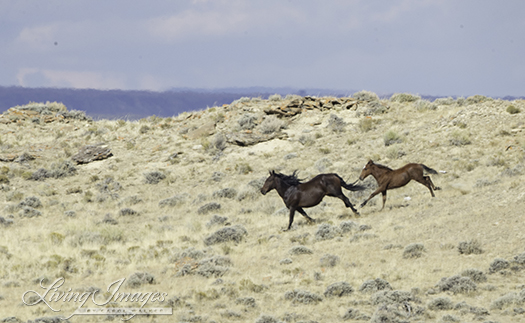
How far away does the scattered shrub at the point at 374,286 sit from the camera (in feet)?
33.9

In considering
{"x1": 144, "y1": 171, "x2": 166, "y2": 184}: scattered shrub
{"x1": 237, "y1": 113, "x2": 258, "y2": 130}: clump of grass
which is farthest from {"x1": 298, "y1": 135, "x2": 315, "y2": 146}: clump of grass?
{"x1": 144, "y1": 171, "x2": 166, "y2": 184}: scattered shrub

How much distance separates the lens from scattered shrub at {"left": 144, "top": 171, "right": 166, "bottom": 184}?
92.8 ft

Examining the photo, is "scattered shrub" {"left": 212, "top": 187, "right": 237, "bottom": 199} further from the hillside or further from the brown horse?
the brown horse

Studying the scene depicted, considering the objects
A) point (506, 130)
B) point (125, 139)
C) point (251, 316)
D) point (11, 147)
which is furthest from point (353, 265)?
point (11, 147)

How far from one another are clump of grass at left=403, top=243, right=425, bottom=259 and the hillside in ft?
0.11

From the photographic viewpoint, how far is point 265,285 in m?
11.1

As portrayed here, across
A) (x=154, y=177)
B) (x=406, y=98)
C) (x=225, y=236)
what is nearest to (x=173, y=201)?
(x=154, y=177)

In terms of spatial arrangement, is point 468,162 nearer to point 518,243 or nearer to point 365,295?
point 518,243

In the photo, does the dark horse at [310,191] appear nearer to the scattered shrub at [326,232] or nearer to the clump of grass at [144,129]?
the scattered shrub at [326,232]

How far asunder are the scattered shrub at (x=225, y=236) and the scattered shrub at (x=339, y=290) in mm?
5999

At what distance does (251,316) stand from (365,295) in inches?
96.3

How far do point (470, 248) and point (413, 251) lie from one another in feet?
4.41

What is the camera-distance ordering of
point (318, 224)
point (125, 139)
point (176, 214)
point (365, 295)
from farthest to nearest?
1. point (125, 139)
2. point (176, 214)
3. point (318, 224)
4. point (365, 295)

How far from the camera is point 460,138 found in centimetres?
2588
